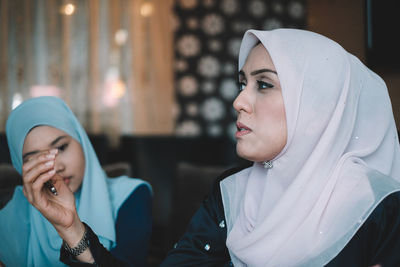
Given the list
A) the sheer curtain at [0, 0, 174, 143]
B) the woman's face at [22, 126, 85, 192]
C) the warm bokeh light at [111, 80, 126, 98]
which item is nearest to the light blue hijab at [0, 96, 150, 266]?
the woman's face at [22, 126, 85, 192]

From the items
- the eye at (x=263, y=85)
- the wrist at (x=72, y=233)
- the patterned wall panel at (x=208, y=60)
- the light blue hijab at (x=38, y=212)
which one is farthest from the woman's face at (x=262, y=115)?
the patterned wall panel at (x=208, y=60)

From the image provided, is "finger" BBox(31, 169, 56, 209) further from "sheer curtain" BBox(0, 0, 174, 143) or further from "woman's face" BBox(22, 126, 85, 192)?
"sheer curtain" BBox(0, 0, 174, 143)

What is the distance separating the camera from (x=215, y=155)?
3.16 metres

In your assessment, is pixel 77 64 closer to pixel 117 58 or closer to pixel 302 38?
pixel 117 58

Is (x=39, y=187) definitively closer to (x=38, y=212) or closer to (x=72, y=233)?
(x=72, y=233)

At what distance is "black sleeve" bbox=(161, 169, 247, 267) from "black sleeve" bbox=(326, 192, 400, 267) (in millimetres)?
356

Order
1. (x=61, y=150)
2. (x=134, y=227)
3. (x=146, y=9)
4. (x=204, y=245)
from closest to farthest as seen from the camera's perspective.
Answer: (x=204, y=245)
(x=61, y=150)
(x=134, y=227)
(x=146, y=9)

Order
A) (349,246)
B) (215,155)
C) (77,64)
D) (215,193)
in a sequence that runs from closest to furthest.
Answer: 1. (349,246)
2. (215,193)
3. (77,64)
4. (215,155)

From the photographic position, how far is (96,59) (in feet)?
9.21

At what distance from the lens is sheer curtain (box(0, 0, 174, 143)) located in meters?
2.45

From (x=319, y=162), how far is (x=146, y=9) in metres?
2.57

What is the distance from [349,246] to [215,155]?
7.60 feet

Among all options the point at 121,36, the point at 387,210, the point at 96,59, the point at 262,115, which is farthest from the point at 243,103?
the point at 121,36

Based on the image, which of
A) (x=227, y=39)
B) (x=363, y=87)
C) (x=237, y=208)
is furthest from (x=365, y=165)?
(x=227, y=39)
